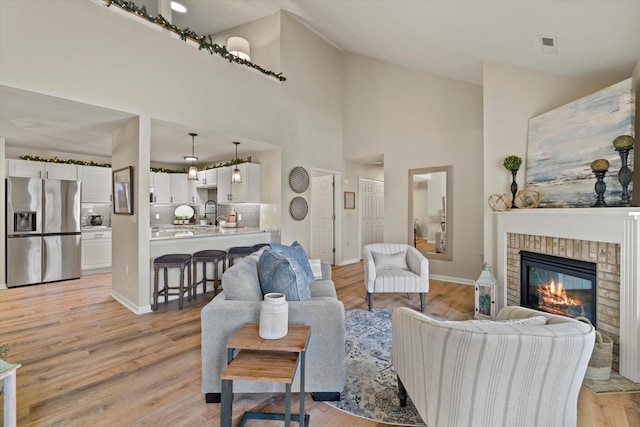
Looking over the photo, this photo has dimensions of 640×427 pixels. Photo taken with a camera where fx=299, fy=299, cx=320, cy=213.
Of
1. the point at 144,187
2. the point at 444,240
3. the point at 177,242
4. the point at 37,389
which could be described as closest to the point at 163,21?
the point at 144,187

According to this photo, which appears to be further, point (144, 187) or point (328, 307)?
point (144, 187)

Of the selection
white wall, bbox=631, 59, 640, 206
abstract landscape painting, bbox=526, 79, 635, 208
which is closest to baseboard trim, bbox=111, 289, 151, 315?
abstract landscape painting, bbox=526, 79, 635, 208

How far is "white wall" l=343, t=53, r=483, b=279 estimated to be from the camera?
4.94 meters

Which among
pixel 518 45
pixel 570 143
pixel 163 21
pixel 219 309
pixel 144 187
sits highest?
pixel 163 21

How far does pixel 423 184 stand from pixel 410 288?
2516 mm

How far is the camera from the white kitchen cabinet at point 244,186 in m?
5.50

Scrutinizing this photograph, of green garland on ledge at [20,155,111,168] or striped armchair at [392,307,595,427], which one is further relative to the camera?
green garland on ledge at [20,155,111,168]

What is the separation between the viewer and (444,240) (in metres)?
5.29

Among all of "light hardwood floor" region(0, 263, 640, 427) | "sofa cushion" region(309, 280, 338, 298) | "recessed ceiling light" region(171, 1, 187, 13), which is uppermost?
"recessed ceiling light" region(171, 1, 187, 13)

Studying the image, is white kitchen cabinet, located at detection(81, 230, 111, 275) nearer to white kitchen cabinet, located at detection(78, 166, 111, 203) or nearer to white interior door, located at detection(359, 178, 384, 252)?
white kitchen cabinet, located at detection(78, 166, 111, 203)

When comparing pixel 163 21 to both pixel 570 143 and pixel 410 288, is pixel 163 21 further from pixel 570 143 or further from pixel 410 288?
pixel 570 143

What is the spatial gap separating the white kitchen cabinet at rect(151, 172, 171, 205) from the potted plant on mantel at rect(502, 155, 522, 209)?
22.5 feet

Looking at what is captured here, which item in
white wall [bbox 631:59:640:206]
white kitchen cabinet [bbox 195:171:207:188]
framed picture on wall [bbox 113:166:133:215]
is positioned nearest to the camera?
white wall [bbox 631:59:640:206]

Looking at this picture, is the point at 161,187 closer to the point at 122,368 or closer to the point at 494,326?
the point at 122,368
